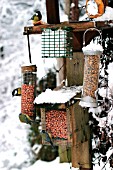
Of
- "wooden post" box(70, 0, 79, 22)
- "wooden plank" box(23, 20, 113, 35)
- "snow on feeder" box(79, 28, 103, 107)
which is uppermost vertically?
"wooden post" box(70, 0, 79, 22)

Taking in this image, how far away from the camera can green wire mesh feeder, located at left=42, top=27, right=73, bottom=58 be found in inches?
127

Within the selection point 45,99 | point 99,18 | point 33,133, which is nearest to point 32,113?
point 45,99

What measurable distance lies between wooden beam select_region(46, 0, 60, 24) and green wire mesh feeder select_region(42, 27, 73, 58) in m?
0.08

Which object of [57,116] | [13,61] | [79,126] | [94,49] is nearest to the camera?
[94,49]

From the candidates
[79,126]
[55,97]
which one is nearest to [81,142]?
[79,126]

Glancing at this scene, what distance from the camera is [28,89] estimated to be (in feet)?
11.1

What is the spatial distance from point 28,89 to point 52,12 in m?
0.60

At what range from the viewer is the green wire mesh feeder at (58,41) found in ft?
10.6

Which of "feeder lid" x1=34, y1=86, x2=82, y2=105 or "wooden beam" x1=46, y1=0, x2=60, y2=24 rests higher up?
"wooden beam" x1=46, y1=0, x2=60, y2=24

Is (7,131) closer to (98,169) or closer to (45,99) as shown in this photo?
(98,169)

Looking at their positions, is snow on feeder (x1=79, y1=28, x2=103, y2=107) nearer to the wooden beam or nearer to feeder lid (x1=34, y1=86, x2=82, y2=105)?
feeder lid (x1=34, y1=86, x2=82, y2=105)

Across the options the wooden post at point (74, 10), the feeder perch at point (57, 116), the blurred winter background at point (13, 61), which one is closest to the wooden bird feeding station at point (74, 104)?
the feeder perch at point (57, 116)

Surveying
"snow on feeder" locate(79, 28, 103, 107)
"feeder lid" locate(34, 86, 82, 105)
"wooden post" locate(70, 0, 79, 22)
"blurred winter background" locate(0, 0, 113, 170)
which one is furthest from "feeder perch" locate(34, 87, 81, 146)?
"blurred winter background" locate(0, 0, 113, 170)

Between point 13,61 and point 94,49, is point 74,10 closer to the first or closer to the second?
point 94,49
